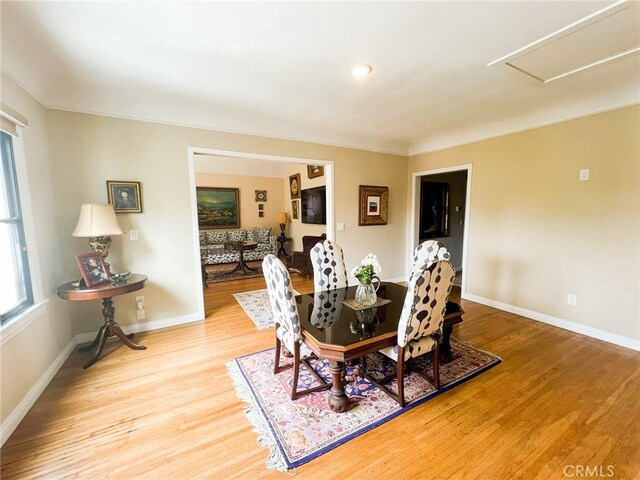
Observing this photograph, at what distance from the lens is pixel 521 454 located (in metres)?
1.48

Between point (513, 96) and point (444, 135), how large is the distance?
1380 mm

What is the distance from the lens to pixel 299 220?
277 inches

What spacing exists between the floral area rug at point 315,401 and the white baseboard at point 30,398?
4.26 feet

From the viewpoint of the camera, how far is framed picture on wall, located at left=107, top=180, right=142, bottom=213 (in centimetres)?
276

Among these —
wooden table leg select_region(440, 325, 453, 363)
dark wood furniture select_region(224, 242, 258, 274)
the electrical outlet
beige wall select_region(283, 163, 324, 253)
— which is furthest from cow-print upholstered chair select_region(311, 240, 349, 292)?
dark wood furniture select_region(224, 242, 258, 274)

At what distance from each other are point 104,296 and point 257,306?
1.82m

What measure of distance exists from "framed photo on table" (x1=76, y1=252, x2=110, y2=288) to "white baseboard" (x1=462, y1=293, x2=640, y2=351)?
4.58 meters

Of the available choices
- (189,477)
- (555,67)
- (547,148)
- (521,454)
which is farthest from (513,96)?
(189,477)

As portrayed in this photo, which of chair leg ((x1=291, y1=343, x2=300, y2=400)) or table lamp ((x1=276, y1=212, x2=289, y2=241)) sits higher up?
table lamp ((x1=276, y1=212, x2=289, y2=241))

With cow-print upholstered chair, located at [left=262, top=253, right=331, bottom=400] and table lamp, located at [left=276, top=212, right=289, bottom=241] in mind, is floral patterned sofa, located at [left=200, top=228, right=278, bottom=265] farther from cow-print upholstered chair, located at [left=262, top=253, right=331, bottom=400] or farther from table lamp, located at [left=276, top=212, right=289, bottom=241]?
cow-print upholstered chair, located at [left=262, top=253, right=331, bottom=400]

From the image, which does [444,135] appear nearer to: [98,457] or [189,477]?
[189,477]

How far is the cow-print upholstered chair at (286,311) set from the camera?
1755mm

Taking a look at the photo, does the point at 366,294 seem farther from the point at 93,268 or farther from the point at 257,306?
the point at 93,268

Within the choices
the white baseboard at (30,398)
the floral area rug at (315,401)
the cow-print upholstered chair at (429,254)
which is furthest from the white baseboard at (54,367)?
the cow-print upholstered chair at (429,254)
